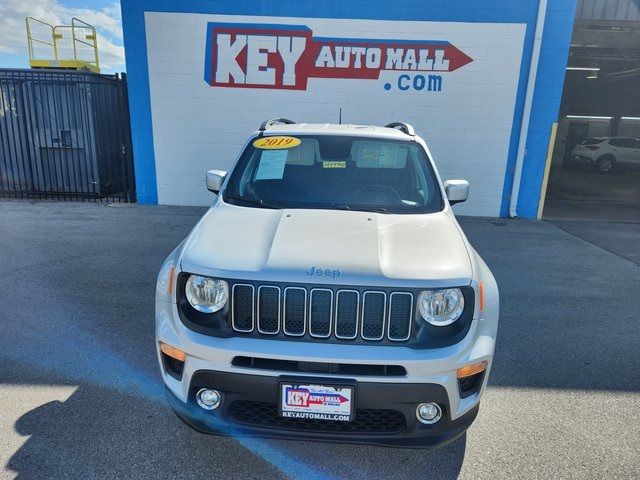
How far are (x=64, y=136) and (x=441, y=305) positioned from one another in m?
10.6

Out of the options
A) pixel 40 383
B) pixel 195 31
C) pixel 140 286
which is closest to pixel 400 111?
pixel 195 31

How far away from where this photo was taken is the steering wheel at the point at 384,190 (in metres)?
3.37

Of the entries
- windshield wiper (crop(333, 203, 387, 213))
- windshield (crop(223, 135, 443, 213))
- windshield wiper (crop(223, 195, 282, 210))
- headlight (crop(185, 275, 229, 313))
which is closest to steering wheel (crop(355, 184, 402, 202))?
windshield (crop(223, 135, 443, 213))

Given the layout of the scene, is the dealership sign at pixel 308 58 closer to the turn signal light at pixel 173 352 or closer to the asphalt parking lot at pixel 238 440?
the asphalt parking lot at pixel 238 440

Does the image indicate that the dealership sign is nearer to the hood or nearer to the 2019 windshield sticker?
the 2019 windshield sticker

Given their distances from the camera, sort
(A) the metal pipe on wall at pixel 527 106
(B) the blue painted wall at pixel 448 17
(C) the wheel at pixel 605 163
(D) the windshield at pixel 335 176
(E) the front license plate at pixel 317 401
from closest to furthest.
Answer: (E) the front license plate at pixel 317 401 → (D) the windshield at pixel 335 176 → (A) the metal pipe on wall at pixel 527 106 → (B) the blue painted wall at pixel 448 17 → (C) the wheel at pixel 605 163

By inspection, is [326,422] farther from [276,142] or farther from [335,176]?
[276,142]

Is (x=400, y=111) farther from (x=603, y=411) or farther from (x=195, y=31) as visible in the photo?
(x=603, y=411)

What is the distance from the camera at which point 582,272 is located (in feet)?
20.9

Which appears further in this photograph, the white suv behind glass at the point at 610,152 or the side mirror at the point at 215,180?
the white suv behind glass at the point at 610,152

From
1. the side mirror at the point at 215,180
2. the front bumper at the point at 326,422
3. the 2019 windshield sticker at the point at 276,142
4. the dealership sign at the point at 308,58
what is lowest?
the front bumper at the point at 326,422

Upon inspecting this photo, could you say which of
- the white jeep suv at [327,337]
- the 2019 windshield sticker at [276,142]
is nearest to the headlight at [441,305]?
the white jeep suv at [327,337]

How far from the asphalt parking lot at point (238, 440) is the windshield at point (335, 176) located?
71 cm

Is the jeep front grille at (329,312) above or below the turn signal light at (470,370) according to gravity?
above
